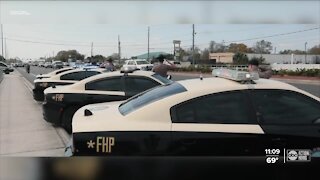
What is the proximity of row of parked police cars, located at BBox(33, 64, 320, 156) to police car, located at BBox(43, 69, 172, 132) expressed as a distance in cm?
336

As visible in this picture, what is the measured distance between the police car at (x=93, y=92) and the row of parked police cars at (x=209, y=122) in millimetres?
3357

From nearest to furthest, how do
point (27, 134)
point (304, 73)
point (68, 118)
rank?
point (27, 134)
point (68, 118)
point (304, 73)

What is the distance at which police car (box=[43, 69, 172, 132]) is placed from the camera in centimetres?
723

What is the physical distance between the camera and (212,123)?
3379mm

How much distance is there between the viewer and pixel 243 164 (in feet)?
10.3

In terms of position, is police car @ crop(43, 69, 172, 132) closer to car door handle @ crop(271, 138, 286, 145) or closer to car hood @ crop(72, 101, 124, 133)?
car hood @ crop(72, 101, 124, 133)

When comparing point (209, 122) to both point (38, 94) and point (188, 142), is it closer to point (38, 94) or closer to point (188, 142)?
point (188, 142)

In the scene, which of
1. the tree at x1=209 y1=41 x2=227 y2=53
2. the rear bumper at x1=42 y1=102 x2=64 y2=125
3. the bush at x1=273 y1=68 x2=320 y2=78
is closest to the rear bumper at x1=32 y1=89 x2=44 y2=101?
the rear bumper at x1=42 y1=102 x2=64 y2=125

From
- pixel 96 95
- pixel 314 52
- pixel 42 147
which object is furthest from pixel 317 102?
pixel 314 52

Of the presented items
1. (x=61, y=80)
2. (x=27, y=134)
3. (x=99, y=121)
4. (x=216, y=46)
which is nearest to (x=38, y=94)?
(x=61, y=80)

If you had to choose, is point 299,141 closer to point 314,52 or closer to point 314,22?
point 314,22

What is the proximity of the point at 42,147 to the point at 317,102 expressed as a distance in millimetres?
3945

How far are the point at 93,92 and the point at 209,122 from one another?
433 cm

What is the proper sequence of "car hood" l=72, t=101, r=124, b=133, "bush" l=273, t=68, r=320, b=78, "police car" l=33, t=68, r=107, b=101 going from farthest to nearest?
"bush" l=273, t=68, r=320, b=78, "police car" l=33, t=68, r=107, b=101, "car hood" l=72, t=101, r=124, b=133
